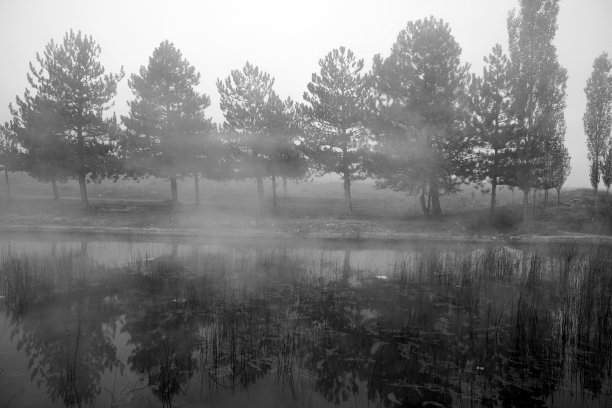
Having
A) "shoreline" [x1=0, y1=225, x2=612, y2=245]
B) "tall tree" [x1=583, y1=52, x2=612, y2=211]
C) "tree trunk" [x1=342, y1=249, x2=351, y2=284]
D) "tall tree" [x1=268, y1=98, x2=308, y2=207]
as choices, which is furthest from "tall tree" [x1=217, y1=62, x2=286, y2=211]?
"tall tree" [x1=583, y1=52, x2=612, y2=211]

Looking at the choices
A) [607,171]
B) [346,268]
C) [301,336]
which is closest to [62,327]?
[301,336]

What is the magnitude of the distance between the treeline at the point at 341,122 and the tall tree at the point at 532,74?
0.08 metres

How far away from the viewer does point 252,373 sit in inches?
243

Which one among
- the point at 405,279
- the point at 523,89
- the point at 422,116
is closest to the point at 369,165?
the point at 422,116

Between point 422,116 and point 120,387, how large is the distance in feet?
92.3

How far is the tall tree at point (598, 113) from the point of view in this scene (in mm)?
34938

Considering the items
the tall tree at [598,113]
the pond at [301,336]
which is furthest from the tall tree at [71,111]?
the tall tree at [598,113]

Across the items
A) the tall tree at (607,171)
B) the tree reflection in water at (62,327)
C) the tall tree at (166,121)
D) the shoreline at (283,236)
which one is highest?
the tall tree at (166,121)

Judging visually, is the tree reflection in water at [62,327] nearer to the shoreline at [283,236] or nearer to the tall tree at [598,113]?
the shoreline at [283,236]

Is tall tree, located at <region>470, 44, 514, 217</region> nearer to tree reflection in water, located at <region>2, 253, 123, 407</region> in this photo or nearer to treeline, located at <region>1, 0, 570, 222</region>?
treeline, located at <region>1, 0, 570, 222</region>

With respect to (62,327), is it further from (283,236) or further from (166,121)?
(166,121)

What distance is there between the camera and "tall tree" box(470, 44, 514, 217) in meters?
29.9

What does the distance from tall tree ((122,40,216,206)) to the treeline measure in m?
0.10

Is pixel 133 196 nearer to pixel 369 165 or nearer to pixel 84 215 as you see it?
pixel 84 215
